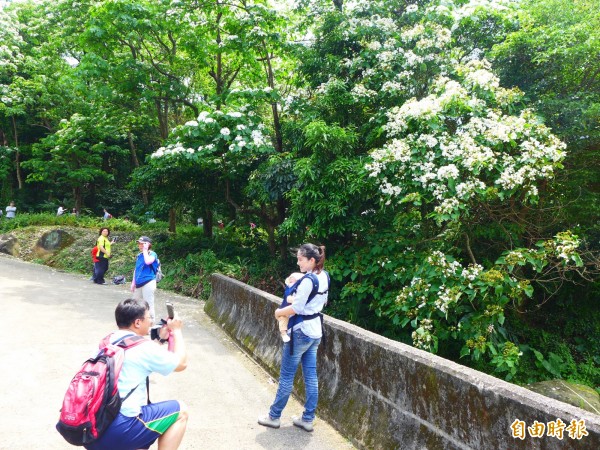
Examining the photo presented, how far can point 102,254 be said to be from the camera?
40.6 ft

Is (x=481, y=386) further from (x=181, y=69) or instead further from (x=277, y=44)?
(x=181, y=69)

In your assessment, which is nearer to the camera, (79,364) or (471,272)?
(79,364)

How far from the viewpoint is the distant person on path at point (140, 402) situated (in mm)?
2715

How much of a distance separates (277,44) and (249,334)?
8.30 meters

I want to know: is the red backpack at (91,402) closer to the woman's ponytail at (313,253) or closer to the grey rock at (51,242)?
the woman's ponytail at (313,253)

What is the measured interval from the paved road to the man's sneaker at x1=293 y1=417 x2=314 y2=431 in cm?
5

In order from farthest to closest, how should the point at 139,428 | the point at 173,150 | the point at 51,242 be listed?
the point at 51,242
the point at 173,150
the point at 139,428

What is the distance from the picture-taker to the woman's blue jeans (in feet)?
14.1

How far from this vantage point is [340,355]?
479cm

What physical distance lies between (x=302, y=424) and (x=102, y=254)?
971cm

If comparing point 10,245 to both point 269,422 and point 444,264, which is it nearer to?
point 269,422

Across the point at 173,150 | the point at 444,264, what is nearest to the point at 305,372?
the point at 444,264

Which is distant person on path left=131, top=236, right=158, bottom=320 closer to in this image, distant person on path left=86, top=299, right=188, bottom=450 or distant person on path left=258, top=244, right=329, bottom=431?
distant person on path left=258, top=244, right=329, bottom=431

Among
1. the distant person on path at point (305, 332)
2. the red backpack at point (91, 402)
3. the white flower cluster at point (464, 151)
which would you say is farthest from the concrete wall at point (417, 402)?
the white flower cluster at point (464, 151)
